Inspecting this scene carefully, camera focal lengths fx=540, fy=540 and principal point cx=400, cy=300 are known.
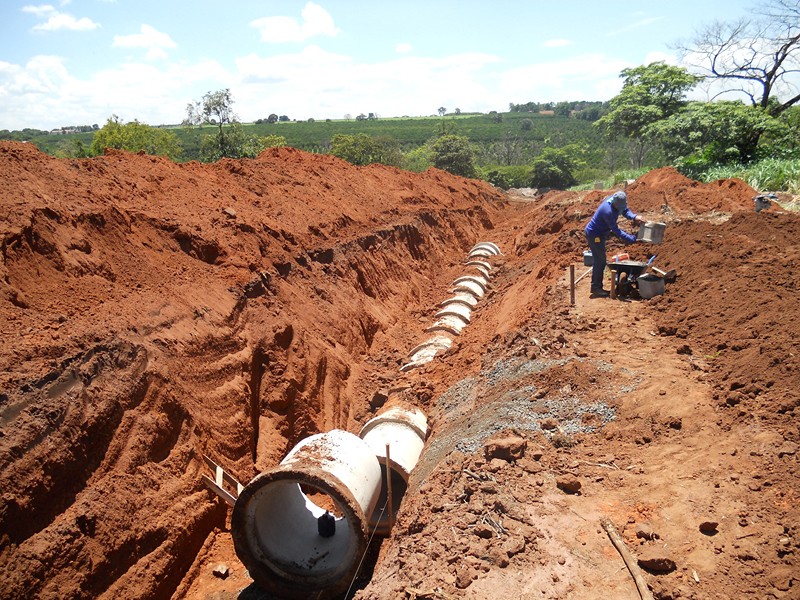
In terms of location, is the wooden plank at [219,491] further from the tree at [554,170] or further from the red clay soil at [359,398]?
the tree at [554,170]

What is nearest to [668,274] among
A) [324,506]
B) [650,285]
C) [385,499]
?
[650,285]

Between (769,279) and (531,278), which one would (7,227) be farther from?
(769,279)

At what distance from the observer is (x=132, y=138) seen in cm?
3462

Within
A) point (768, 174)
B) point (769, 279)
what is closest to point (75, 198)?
point (769, 279)

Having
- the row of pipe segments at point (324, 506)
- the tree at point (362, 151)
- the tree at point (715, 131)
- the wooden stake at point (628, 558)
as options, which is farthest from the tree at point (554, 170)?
the wooden stake at point (628, 558)

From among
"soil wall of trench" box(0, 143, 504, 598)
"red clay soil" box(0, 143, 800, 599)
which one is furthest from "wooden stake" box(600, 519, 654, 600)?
"soil wall of trench" box(0, 143, 504, 598)

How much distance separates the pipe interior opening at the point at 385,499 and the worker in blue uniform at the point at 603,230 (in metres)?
5.23

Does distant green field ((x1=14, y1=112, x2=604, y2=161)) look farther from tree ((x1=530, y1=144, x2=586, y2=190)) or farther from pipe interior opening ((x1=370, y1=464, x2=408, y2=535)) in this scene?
pipe interior opening ((x1=370, y1=464, x2=408, y2=535))

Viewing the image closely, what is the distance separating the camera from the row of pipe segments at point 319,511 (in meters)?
6.38

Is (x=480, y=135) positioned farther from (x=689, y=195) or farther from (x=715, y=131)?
(x=689, y=195)

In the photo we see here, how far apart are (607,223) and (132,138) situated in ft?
110

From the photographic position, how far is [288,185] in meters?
16.2

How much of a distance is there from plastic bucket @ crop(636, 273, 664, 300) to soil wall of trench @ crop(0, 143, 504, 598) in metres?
5.24

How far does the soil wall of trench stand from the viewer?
223 inches
